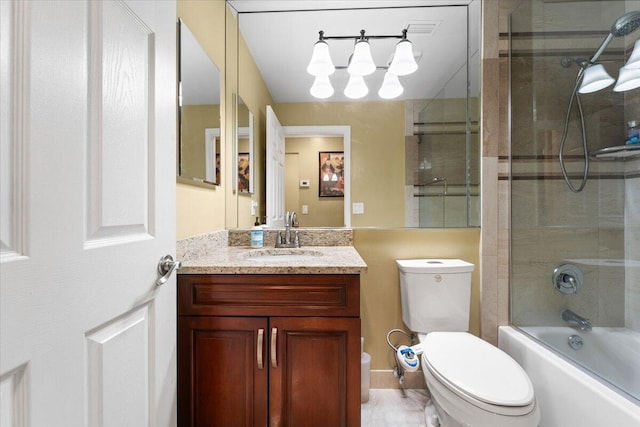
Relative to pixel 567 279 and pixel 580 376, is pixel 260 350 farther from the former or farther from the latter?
pixel 567 279

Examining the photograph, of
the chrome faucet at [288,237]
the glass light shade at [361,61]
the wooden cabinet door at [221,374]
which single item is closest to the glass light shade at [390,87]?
the glass light shade at [361,61]

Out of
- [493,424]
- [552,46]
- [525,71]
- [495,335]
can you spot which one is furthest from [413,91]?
[493,424]

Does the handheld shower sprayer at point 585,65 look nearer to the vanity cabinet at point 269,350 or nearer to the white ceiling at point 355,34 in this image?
the white ceiling at point 355,34

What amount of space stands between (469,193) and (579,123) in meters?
0.61

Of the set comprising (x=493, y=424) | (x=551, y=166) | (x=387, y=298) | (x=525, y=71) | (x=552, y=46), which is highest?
(x=552, y=46)

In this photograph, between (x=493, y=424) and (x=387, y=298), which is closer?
(x=493, y=424)

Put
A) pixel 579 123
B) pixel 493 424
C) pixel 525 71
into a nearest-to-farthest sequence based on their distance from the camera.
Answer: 1. pixel 493 424
2. pixel 579 123
3. pixel 525 71

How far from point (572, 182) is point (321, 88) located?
145cm

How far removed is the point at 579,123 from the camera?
1497 mm

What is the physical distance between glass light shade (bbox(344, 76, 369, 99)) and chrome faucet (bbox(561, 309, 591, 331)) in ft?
5.27

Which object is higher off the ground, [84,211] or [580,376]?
[84,211]

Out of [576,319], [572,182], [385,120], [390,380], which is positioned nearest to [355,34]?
[385,120]

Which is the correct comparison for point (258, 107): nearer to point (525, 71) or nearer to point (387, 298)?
point (387, 298)

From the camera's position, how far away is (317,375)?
1.06 meters
